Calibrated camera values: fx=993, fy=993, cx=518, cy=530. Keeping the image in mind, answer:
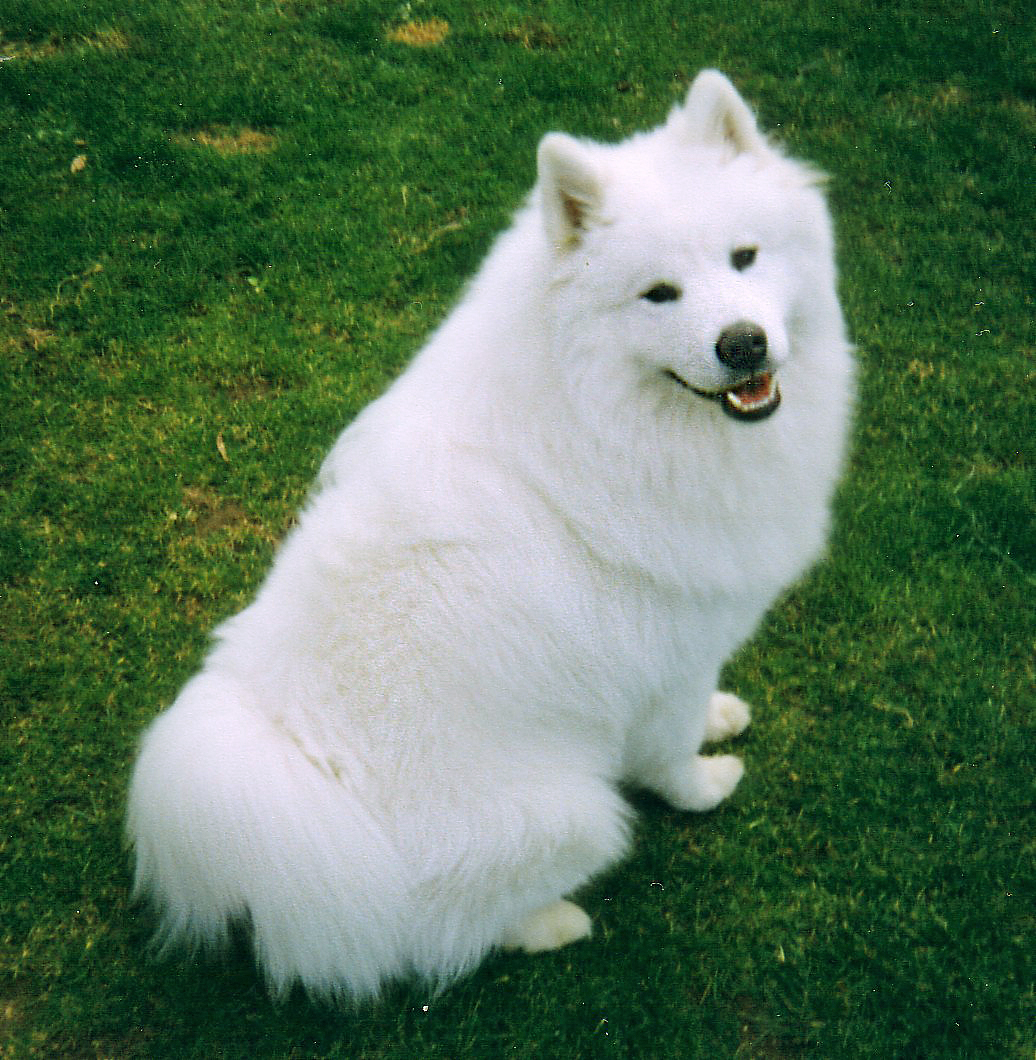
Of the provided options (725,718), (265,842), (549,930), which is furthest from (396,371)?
(265,842)

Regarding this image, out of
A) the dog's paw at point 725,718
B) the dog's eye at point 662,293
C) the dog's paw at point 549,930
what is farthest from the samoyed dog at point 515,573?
the dog's paw at point 725,718

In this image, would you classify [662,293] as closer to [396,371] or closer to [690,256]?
[690,256]

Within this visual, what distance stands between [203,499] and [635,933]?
234cm

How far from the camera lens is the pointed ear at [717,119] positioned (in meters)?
2.24

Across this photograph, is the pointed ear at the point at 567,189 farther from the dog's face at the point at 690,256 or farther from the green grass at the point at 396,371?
the green grass at the point at 396,371

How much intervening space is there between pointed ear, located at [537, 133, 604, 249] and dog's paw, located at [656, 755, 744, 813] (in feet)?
5.13

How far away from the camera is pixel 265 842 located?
213 centimetres

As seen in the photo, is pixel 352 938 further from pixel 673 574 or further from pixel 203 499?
pixel 203 499

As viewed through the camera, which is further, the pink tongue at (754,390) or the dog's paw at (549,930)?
the dog's paw at (549,930)

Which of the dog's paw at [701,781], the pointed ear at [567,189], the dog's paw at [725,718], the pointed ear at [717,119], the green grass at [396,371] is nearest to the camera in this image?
the pointed ear at [567,189]

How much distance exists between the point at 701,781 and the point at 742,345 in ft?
4.82

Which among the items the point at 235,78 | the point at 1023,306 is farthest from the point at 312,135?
the point at 1023,306

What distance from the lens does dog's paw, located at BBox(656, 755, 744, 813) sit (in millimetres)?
2957

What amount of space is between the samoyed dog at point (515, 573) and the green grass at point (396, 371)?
0.57 m
